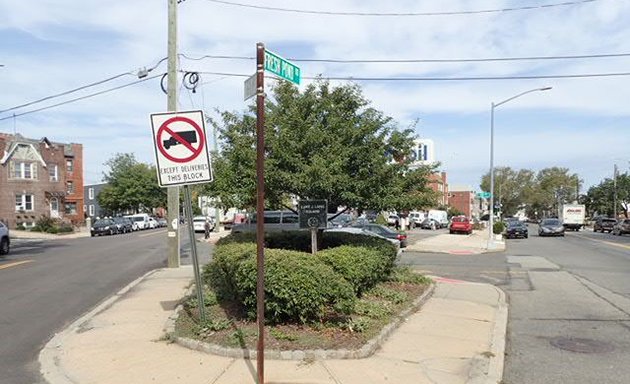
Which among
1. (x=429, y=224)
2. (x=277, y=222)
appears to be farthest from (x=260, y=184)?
(x=429, y=224)

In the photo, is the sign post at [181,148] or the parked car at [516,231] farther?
the parked car at [516,231]

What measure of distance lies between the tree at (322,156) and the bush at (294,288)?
2475 mm

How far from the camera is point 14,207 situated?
175ft

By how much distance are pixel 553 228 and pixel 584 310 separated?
37.9 metres

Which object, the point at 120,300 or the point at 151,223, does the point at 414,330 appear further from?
the point at 151,223

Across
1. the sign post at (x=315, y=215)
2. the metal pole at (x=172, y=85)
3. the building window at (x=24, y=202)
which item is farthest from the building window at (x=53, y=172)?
the sign post at (x=315, y=215)

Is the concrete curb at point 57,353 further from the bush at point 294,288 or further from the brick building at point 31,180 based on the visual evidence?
the brick building at point 31,180

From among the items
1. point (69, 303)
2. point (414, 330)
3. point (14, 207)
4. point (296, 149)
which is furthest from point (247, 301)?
point (14, 207)

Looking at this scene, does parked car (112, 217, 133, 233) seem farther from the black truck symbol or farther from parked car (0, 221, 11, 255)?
the black truck symbol

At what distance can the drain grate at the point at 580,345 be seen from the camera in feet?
24.9

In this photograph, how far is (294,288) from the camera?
7.11 meters

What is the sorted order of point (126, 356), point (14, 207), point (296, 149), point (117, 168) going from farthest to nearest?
point (117, 168), point (14, 207), point (296, 149), point (126, 356)

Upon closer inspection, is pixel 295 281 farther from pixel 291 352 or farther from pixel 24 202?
pixel 24 202

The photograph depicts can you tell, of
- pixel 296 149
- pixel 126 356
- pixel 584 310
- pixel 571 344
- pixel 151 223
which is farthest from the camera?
pixel 151 223
